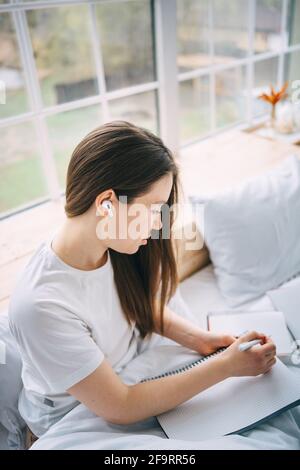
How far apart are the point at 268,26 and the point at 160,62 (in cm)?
90

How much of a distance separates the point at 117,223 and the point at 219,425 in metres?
0.49

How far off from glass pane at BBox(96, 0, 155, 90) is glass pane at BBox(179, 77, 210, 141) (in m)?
0.28

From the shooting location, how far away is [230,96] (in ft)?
7.52

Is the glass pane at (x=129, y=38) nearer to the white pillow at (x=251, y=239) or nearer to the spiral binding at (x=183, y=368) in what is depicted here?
the white pillow at (x=251, y=239)

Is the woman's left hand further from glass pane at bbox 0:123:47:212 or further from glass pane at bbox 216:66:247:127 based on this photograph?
glass pane at bbox 0:123:47:212

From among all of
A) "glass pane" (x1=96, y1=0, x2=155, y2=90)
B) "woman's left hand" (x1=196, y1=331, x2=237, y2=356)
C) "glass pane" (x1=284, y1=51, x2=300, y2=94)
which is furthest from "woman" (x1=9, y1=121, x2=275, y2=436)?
"glass pane" (x1=284, y1=51, x2=300, y2=94)

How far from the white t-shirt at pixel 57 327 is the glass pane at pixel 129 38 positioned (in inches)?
46.5

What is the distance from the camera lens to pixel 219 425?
0.82 metres

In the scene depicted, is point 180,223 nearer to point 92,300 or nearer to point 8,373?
point 92,300

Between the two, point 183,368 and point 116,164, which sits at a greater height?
point 116,164

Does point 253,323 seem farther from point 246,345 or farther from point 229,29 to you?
point 229,29

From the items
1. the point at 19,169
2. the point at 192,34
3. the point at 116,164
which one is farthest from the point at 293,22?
the point at 19,169

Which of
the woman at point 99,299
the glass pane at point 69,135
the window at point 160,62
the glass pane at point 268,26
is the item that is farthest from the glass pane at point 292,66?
the woman at point 99,299

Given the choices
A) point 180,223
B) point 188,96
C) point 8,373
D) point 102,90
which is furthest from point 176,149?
point 8,373
